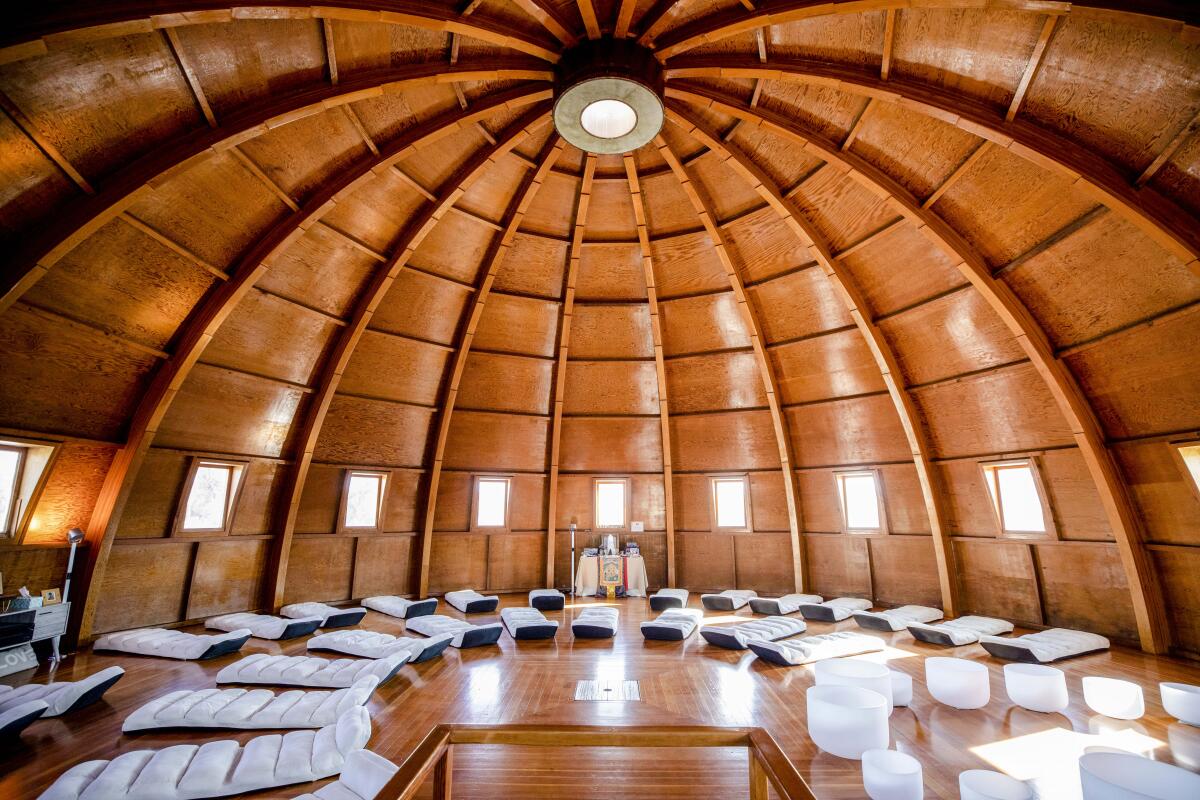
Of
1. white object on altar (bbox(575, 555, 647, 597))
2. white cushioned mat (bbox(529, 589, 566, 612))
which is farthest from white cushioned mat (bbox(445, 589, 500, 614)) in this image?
white object on altar (bbox(575, 555, 647, 597))

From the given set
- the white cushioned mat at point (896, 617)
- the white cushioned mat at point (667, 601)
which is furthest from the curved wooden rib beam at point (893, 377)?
the white cushioned mat at point (667, 601)

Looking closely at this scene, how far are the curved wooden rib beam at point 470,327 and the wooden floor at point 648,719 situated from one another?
397 cm

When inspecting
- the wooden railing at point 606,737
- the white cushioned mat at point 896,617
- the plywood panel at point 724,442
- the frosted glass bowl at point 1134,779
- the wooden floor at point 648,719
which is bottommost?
the wooden floor at point 648,719

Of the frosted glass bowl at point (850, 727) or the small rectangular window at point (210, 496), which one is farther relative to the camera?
the small rectangular window at point (210, 496)

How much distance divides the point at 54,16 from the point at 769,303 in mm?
11088

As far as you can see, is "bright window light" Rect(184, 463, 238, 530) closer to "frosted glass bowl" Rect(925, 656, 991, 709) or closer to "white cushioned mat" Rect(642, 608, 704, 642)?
"white cushioned mat" Rect(642, 608, 704, 642)

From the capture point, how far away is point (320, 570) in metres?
11.1

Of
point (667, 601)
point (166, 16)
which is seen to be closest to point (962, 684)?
point (667, 601)

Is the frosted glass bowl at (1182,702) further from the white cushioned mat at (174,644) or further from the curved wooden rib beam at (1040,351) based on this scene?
the white cushioned mat at (174,644)

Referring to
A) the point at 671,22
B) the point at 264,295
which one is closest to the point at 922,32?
the point at 671,22

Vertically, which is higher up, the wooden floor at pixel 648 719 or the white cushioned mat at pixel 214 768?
the white cushioned mat at pixel 214 768

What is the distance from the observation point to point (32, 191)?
6.00 metres

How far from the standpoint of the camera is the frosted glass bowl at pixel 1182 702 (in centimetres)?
531

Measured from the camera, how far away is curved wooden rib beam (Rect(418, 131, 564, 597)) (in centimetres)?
966
